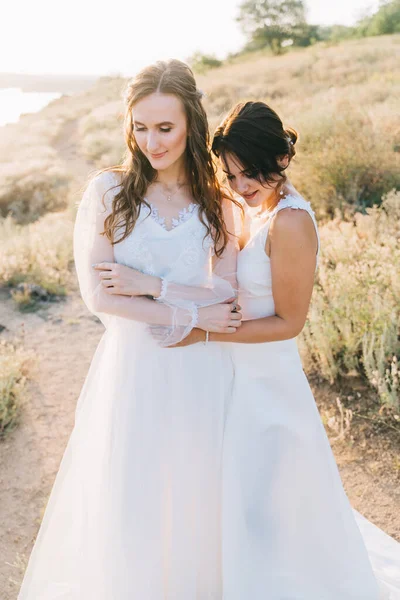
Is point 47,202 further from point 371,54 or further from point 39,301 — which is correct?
point 371,54

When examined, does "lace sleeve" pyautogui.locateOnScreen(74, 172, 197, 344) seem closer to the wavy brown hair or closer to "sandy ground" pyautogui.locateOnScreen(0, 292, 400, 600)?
the wavy brown hair

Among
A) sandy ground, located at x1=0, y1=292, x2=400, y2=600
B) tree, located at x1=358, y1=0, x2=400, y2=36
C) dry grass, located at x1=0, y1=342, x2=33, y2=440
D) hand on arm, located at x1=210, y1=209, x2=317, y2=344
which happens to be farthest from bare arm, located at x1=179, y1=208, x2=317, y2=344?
tree, located at x1=358, y1=0, x2=400, y2=36

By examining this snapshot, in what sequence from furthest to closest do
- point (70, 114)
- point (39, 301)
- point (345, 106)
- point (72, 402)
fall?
point (70, 114), point (345, 106), point (39, 301), point (72, 402)

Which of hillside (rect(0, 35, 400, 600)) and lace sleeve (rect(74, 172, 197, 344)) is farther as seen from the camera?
hillside (rect(0, 35, 400, 600))

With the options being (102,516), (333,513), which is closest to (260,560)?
(333,513)

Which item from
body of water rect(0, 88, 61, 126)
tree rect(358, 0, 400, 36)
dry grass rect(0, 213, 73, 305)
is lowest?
body of water rect(0, 88, 61, 126)

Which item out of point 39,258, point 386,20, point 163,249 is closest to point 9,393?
point 163,249

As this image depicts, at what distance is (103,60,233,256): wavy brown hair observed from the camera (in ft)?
7.45

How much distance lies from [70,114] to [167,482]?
2881 centimetres

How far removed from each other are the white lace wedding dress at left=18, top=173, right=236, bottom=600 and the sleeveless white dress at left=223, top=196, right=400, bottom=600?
0.10 m

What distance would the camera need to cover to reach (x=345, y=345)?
174 inches

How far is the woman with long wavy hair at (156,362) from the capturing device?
7.43 feet

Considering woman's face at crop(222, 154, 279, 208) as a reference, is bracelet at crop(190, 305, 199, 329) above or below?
below

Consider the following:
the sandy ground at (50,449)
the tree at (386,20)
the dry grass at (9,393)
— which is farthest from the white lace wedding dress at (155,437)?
the tree at (386,20)
